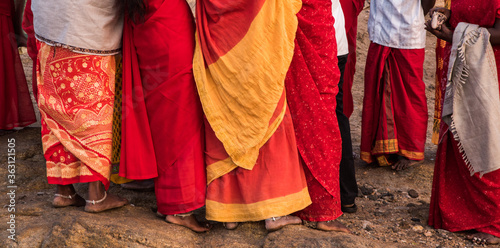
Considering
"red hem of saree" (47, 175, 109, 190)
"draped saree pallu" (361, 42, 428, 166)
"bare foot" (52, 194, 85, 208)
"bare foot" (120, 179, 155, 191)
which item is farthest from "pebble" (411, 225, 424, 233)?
"bare foot" (52, 194, 85, 208)

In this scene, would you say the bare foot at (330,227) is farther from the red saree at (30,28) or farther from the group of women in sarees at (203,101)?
the red saree at (30,28)

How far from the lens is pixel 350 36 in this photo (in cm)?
484

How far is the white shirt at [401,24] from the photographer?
4785 millimetres

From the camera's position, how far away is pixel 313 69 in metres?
3.20

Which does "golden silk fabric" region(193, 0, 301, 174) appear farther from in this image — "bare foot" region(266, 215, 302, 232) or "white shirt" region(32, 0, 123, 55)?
"white shirt" region(32, 0, 123, 55)

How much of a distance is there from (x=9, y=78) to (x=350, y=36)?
308 centimetres

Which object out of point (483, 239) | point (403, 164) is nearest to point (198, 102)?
point (483, 239)

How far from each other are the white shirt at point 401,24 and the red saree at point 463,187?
44.0 inches

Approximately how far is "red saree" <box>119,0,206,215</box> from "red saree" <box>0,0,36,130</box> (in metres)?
1.85

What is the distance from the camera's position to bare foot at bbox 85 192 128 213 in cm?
317

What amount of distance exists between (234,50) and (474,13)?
168 cm

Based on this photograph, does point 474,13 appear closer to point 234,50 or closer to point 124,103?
point 234,50

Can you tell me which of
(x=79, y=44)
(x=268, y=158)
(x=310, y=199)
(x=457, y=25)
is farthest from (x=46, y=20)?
(x=457, y=25)

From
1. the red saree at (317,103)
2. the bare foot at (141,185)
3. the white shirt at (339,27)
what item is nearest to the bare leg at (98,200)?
the bare foot at (141,185)
